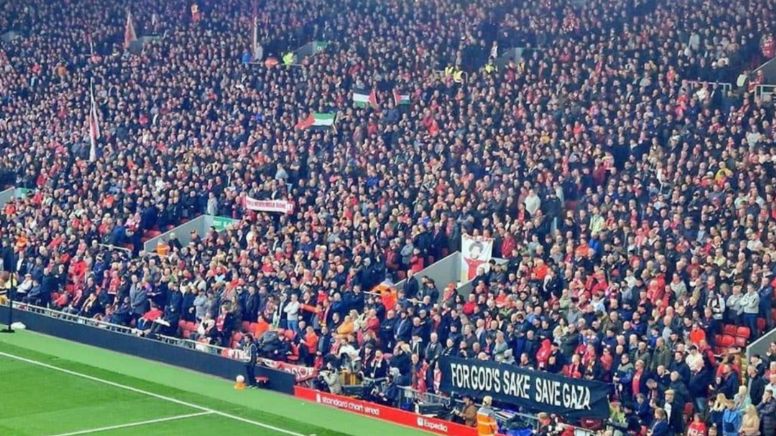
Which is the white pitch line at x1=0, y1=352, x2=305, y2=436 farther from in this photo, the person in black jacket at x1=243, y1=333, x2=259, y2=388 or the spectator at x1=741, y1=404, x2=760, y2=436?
the spectator at x1=741, y1=404, x2=760, y2=436

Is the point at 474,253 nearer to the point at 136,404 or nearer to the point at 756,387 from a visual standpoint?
the point at 136,404

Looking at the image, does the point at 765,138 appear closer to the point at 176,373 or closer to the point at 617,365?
the point at 617,365

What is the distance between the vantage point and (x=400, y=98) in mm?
44469

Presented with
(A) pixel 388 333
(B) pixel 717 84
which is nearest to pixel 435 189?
(A) pixel 388 333

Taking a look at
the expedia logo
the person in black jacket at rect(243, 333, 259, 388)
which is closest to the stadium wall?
the person in black jacket at rect(243, 333, 259, 388)

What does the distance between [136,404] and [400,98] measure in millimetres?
14473

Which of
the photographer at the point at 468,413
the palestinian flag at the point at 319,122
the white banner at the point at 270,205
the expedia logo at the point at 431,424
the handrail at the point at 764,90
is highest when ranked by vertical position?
the handrail at the point at 764,90

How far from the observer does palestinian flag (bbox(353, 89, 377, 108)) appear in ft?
148

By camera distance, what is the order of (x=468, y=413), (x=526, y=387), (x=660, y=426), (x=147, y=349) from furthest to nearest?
(x=147, y=349)
(x=468, y=413)
(x=526, y=387)
(x=660, y=426)

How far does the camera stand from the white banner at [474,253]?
35.8 meters

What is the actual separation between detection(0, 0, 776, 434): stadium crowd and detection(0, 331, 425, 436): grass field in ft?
4.49

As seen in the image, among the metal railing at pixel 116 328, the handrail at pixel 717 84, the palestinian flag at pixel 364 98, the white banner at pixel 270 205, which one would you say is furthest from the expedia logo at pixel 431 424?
the palestinian flag at pixel 364 98

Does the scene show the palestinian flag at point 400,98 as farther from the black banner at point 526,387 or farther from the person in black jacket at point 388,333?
the black banner at point 526,387

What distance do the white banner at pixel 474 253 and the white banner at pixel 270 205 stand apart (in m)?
6.00
